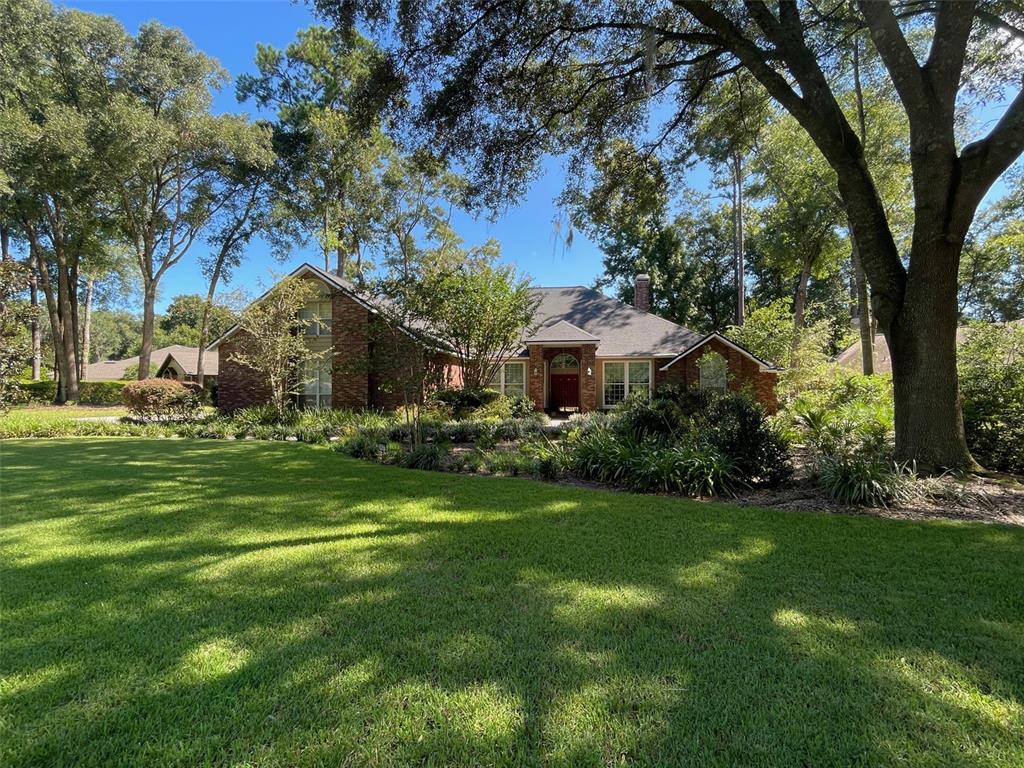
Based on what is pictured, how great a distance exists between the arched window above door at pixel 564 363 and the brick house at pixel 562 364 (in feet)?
0.14

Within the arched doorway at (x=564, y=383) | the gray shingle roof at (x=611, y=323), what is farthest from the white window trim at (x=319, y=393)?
the arched doorway at (x=564, y=383)

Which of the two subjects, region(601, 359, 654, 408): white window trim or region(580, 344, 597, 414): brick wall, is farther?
region(601, 359, 654, 408): white window trim

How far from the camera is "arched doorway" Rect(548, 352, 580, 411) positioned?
19.6 metres

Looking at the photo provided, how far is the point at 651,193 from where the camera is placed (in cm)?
1088

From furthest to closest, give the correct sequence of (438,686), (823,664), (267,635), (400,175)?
1. (400,175)
2. (267,635)
3. (823,664)
4. (438,686)

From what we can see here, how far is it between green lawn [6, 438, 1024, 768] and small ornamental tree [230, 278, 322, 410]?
32.3 feet

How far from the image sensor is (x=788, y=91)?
6.86 m

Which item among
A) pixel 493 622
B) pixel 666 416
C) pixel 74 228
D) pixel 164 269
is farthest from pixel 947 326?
pixel 74 228

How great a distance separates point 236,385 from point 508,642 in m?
18.8

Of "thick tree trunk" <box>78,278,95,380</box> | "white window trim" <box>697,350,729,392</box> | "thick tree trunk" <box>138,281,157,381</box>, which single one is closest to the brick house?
"white window trim" <box>697,350,729,392</box>

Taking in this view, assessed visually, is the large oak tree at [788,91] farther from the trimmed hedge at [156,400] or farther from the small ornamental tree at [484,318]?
the trimmed hedge at [156,400]

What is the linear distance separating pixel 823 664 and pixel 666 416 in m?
6.60

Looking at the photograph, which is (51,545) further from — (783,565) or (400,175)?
(400,175)

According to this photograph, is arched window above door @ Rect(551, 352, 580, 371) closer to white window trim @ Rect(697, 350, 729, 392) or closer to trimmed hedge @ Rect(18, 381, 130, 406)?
white window trim @ Rect(697, 350, 729, 392)
